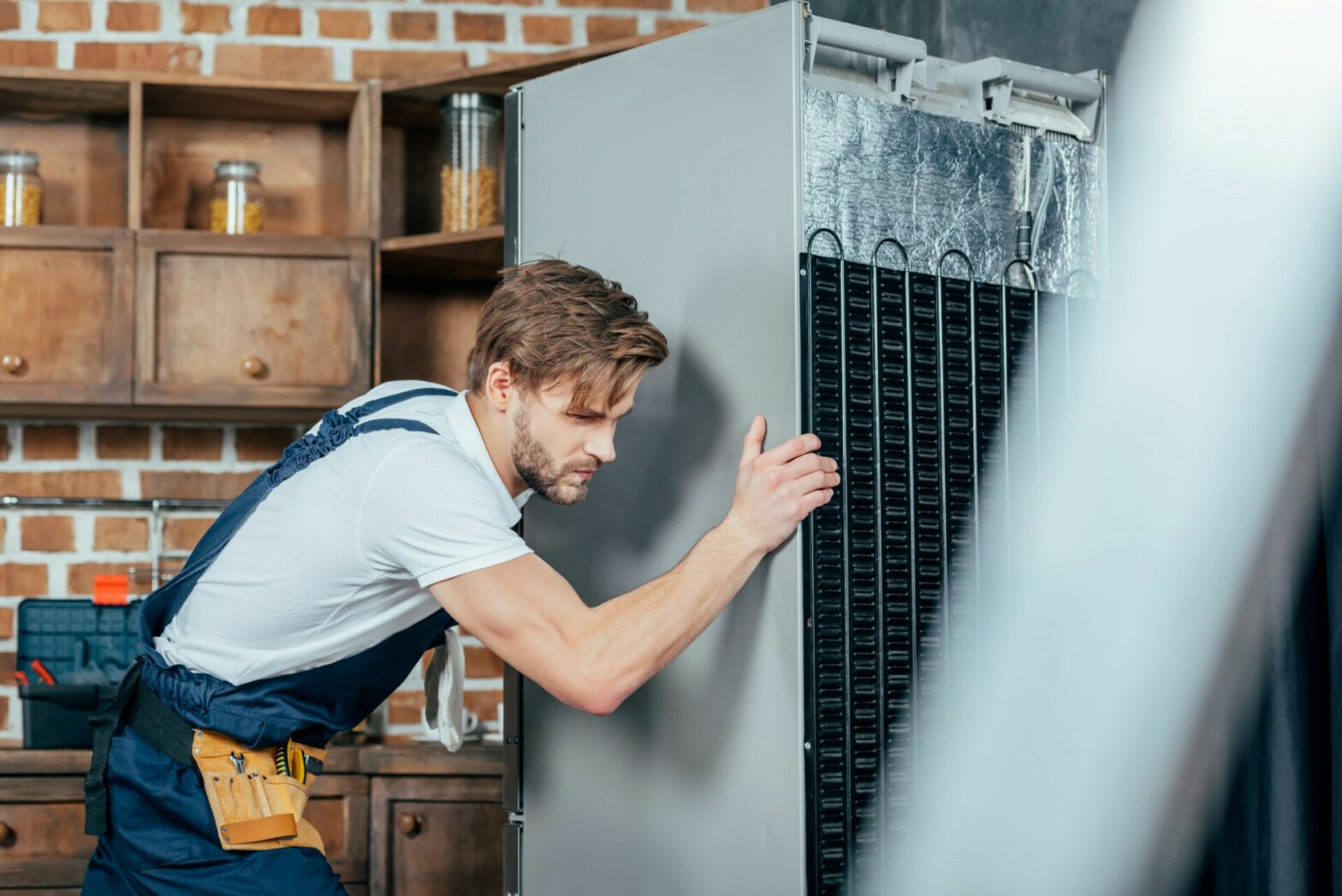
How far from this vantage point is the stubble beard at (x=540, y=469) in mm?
1468

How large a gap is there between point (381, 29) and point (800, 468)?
73.8 inches

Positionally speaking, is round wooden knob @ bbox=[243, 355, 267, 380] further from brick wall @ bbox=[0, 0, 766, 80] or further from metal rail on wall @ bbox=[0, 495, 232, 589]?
brick wall @ bbox=[0, 0, 766, 80]

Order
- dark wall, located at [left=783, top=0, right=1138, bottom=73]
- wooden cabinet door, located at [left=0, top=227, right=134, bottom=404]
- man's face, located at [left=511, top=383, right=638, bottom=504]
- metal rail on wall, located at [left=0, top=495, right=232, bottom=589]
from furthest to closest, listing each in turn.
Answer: metal rail on wall, located at [left=0, top=495, right=232, bottom=589] → wooden cabinet door, located at [left=0, top=227, right=134, bottom=404] → dark wall, located at [left=783, top=0, right=1138, bottom=73] → man's face, located at [left=511, top=383, right=638, bottom=504]

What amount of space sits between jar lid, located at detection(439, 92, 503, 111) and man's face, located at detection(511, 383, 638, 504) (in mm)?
1282

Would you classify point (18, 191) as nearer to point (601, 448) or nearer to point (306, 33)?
point (306, 33)

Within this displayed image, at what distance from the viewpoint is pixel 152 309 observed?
249 cm

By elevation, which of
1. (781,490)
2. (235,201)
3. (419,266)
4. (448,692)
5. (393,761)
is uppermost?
(235,201)

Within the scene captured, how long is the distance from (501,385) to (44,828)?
Result: 1.34 meters

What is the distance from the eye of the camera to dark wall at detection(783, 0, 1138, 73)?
188 centimetres

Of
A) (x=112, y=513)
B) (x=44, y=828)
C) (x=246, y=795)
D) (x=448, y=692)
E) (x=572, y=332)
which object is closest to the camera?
(x=572, y=332)

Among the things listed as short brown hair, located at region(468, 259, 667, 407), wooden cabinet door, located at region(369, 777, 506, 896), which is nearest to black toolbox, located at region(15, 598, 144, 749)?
wooden cabinet door, located at region(369, 777, 506, 896)

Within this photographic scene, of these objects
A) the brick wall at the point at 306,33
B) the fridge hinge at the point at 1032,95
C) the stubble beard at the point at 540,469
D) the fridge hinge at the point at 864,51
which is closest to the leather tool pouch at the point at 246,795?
the stubble beard at the point at 540,469

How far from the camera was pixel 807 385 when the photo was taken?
4.35ft

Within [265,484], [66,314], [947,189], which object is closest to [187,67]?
[66,314]
